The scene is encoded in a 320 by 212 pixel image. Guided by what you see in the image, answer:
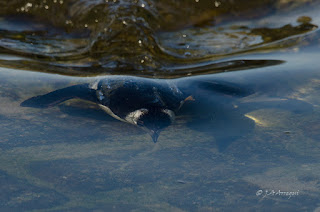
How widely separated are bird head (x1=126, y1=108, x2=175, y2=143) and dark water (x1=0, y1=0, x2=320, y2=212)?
0.04 meters

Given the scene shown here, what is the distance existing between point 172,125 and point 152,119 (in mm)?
130

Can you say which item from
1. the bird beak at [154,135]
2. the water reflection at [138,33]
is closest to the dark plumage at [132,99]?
the bird beak at [154,135]

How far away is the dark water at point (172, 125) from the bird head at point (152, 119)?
44 millimetres

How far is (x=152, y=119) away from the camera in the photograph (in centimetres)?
229

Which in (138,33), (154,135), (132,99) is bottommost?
(154,135)

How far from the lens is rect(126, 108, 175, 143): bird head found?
223 cm

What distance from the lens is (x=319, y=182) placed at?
5.80ft

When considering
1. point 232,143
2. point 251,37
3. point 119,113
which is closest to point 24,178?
point 119,113

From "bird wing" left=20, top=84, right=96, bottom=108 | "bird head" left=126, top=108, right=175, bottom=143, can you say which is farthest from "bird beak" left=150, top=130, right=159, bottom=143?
"bird wing" left=20, top=84, right=96, bottom=108

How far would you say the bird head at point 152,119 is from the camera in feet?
7.30

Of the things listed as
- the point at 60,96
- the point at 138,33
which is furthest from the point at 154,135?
the point at 138,33

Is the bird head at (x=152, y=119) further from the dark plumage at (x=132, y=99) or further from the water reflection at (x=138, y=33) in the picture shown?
the water reflection at (x=138, y=33)

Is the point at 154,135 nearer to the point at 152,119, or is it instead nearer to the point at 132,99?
the point at 152,119

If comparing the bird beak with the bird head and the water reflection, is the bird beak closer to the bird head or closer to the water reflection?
the bird head
